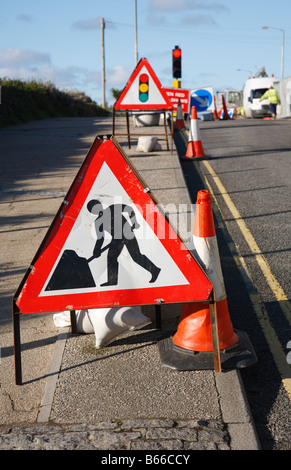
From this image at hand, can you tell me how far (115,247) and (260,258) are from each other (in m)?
2.90

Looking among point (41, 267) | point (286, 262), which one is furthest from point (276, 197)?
point (41, 267)

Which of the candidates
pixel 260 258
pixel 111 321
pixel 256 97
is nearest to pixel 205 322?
pixel 111 321

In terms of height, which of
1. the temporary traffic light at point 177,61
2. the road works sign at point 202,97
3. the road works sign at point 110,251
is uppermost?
the temporary traffic light at point 177,61

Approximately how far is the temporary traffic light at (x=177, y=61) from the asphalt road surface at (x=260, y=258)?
24.6ft

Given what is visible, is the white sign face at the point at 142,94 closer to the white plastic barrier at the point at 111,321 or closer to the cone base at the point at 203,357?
the white plastic barrier at the point at 111,321

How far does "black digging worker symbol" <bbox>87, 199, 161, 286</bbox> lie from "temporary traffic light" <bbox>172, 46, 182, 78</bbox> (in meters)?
18.2

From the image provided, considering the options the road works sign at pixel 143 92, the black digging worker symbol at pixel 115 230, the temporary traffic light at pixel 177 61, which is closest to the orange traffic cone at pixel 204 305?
the black digging worker symbol at pixel 115 230

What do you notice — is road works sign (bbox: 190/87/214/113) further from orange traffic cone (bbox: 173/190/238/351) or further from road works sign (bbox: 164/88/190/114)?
orange traffic cone (bbox: 173/190/238/351)

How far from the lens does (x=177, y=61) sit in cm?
2123

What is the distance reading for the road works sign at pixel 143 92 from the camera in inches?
468

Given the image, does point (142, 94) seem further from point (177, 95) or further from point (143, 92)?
point (177, 95)

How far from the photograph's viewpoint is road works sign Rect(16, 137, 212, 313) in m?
3.90

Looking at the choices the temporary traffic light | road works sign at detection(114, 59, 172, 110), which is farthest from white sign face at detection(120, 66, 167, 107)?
the temporary traffic light
